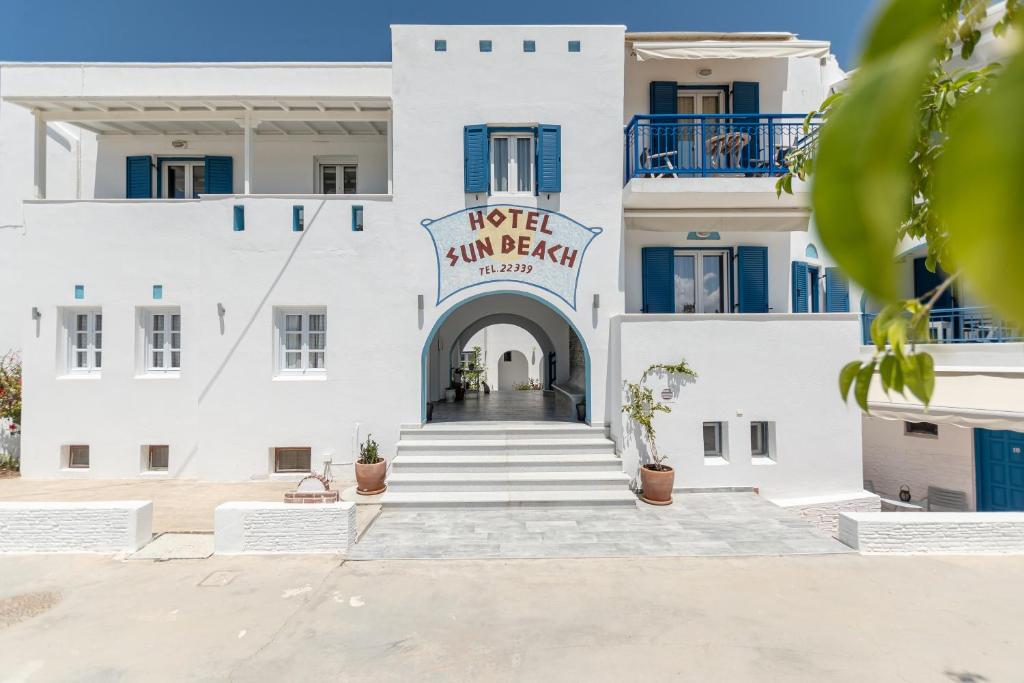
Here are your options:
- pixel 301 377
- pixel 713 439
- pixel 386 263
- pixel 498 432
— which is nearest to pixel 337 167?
pixel 386 263

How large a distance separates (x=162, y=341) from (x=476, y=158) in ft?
26.8

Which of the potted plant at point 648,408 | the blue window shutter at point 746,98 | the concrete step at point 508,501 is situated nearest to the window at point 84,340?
the concrete step at point 508,501

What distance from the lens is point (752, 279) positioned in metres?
12.4

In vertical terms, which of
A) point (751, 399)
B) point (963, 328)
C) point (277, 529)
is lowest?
point (277, 529)

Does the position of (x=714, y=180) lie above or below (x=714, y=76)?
below

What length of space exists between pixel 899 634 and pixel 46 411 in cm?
1546

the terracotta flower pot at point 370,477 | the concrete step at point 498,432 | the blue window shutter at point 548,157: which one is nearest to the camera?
the terracotta flower pot at point 370,477

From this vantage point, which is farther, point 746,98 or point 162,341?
point 746,98

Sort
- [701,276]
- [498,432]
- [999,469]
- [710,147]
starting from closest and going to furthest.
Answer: [498,432] < [999,469] < [710,147] < [701,276]

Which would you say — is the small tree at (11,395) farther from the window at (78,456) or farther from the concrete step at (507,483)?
the concrete step at (507,483)

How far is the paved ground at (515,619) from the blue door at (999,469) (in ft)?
20.4

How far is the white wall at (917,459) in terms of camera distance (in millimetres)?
12461

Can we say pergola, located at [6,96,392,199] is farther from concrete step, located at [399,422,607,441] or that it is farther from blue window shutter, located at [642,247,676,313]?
blue window shutter, located at [642,247,676,313]

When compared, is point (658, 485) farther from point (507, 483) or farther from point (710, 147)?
point (710, 147)
